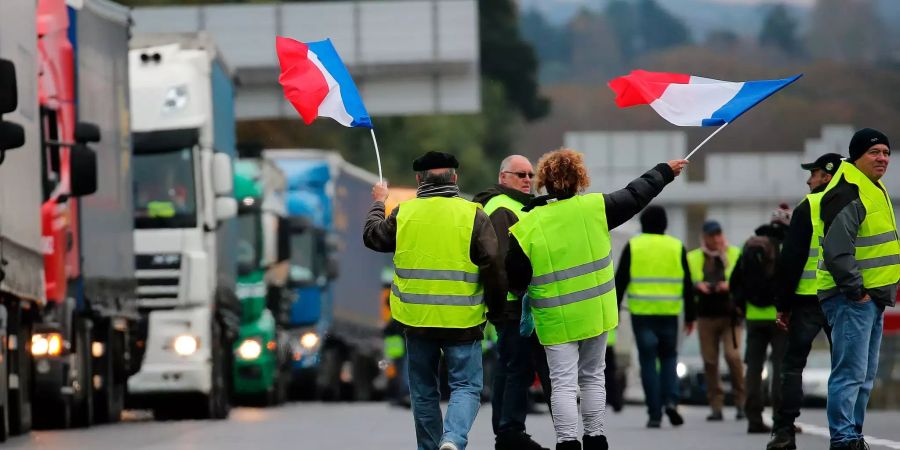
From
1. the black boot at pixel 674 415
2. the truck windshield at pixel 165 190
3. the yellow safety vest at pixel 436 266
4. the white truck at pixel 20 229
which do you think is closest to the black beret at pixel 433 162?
the yellow safety vest at pixel 436 266

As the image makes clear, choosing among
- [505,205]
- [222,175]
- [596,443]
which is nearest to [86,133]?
Result: [222,175]

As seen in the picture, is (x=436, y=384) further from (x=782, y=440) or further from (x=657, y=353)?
(x=657, y=353)

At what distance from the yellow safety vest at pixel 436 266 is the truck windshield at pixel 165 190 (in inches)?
431

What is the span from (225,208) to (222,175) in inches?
14.1

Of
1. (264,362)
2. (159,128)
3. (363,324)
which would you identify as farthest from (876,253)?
(363,324)

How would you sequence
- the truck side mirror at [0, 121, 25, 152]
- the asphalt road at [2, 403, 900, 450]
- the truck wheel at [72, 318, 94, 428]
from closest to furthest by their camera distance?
the truck side mirror at [0, 121, 25, 152] → the asphalt road at [2, 403, 900, 450] → the truck wheel at [72, 318, 94, 428]

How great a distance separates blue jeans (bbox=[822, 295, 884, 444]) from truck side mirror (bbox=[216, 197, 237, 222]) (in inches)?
461

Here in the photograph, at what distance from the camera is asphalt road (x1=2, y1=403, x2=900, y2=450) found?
15.5m

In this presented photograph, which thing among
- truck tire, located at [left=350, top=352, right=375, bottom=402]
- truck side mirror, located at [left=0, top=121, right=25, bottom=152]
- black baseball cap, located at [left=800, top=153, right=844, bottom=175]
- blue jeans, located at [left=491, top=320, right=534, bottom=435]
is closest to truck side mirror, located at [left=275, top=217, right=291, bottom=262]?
truck tire, located at [left=350, top=352, right=375, bottom=402]

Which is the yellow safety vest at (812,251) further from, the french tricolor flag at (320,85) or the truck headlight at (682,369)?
the truck headlight at (682,369)

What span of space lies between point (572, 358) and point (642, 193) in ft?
3.02

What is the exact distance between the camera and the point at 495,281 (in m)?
11.7

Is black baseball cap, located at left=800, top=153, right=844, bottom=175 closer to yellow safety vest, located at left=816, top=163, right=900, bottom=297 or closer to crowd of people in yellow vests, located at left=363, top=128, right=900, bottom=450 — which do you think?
crowd of people in yellow vests, located at left=363, top=128, right=900, bottom=450

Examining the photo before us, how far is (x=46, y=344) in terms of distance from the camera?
18031mm
